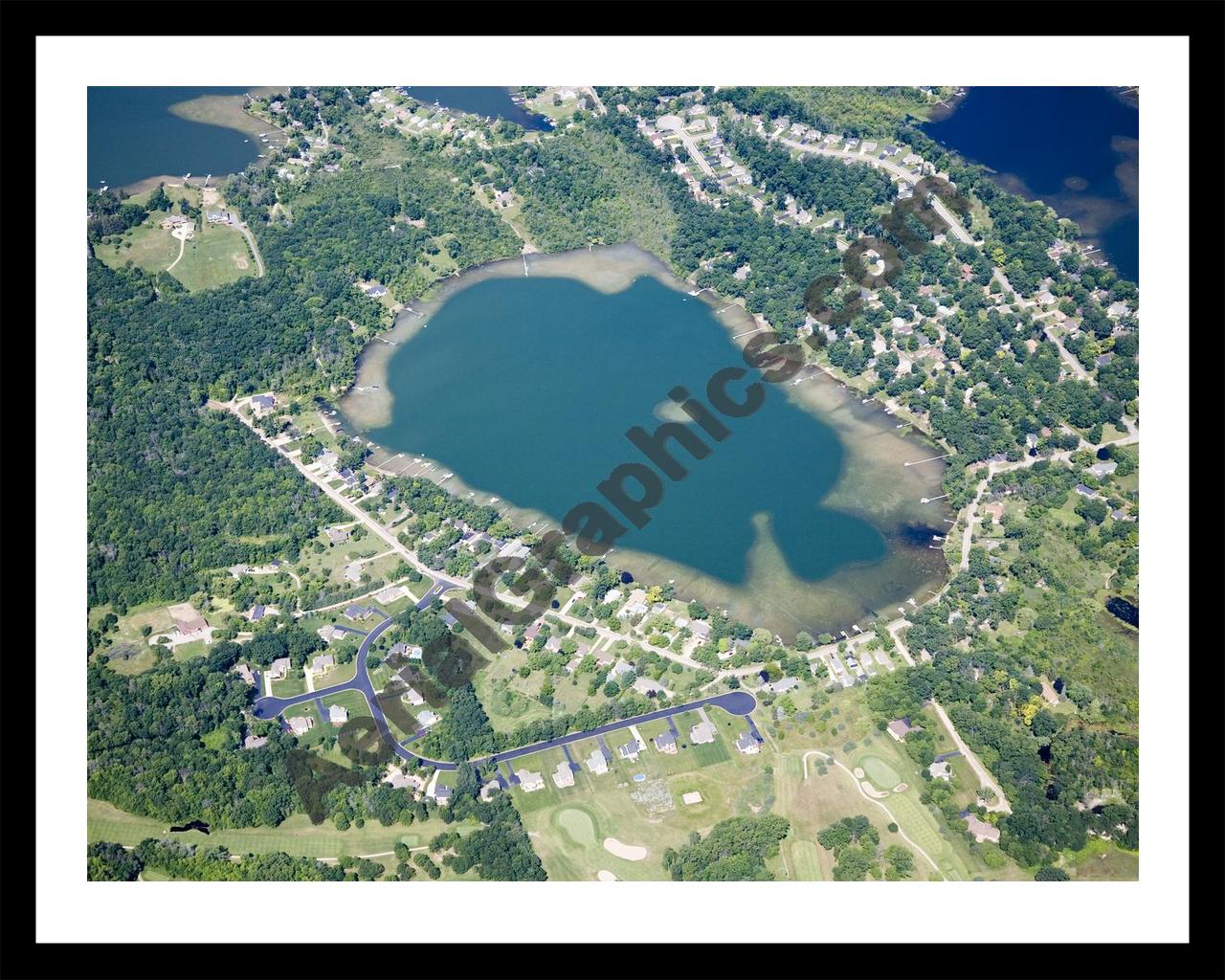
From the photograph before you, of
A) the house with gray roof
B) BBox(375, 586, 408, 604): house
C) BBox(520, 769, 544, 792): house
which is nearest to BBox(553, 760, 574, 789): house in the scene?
BBox(520, 769, 544, 792): house

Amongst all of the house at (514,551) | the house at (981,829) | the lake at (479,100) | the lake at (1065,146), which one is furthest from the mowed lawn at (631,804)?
the lake at (479,100)

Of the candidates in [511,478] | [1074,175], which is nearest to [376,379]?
[511,478]

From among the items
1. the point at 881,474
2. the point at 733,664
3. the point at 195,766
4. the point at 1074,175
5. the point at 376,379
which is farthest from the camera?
the point at 1074,175

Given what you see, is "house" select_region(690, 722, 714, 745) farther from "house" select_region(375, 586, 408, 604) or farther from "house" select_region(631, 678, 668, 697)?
"house" select_region(375, 586, 408, 604)

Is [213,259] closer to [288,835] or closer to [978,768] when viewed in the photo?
[288,835]

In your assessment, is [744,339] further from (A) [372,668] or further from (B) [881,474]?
(A) [372,668]

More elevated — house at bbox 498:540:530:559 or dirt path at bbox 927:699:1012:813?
house at bbox 498:540:530:559

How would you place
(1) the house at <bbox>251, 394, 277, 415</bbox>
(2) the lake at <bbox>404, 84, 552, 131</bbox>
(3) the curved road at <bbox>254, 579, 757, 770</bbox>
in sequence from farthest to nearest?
(2) the lake at <bbox>404, 84, 552, 131</bbox> < (1) the house at <bbox>251, 394, 277, 415</bbox> < (3) the curved road at <bbox>254, 579, 757, 770</bbox>
